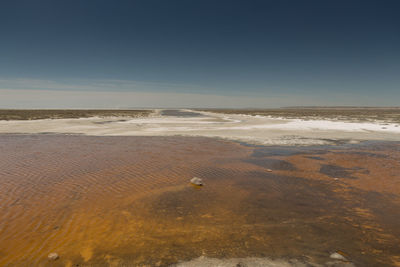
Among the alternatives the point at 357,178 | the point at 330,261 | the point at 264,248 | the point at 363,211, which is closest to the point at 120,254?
the point at 264,248

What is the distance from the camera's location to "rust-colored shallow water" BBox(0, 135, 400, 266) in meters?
4.62

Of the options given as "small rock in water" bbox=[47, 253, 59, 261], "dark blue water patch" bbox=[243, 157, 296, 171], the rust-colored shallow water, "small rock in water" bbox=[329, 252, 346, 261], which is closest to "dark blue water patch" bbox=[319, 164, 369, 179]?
the rust-colored shallow water

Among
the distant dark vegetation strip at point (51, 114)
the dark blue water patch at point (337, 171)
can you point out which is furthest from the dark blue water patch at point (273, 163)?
the distant dark vegetation strip at point (51, 114)

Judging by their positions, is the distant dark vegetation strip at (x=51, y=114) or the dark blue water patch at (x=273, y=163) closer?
the dark blue water patch at (x=273, y=163)

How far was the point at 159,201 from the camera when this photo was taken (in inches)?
285

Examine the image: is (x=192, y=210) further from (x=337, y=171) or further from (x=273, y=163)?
(x=337, y=171)

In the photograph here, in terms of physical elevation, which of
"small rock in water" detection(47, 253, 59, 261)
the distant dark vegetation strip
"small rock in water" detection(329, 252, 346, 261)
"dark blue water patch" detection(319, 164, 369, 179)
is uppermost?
the distant dark vegetation strip

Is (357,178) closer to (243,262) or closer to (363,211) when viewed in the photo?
(363,211)

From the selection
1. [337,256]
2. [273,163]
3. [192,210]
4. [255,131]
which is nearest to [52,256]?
[192,210]

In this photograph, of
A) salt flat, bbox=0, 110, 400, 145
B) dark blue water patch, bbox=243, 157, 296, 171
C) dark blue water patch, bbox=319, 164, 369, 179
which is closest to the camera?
dark blue water patch, bbox=319, 164, 369, 179

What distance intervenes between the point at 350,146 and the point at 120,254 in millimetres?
18706

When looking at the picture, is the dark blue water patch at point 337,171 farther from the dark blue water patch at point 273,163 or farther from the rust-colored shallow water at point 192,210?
the dark blue water patch at point 273,163

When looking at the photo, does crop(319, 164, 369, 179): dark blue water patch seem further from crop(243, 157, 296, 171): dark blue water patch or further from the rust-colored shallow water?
crop(243, 157, 296, 171): dark blue water patch

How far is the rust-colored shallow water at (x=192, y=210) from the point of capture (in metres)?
4.62
